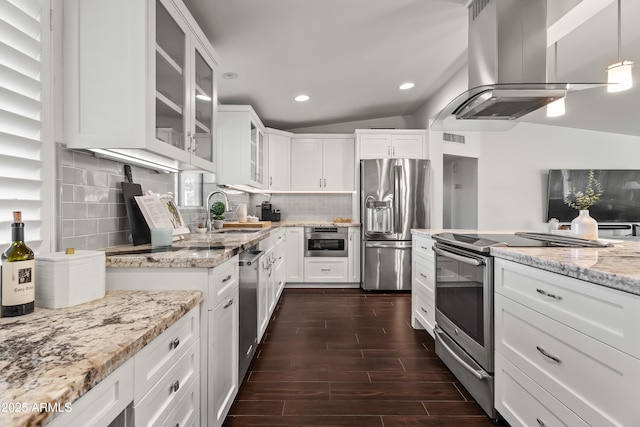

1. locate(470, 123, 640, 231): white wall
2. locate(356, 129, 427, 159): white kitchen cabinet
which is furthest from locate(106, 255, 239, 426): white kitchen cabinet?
locate(470, 123, 640, 231): white wall

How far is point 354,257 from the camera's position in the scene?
4.59 meters

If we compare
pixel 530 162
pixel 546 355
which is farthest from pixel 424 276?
pixel 530 162

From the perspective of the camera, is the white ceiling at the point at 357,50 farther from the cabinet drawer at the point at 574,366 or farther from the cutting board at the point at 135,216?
the cabinet drawer at the point at 574,366

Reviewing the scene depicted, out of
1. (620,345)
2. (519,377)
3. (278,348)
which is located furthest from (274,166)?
(620,345)

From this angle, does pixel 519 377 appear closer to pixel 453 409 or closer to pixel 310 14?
pixel 453 409

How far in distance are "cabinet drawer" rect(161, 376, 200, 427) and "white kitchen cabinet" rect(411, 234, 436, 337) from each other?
1.86m

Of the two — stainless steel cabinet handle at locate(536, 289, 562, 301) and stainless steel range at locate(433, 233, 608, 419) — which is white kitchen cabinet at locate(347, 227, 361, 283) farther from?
stainless steel cabinet handle at locate(536, 289, 562, 301)

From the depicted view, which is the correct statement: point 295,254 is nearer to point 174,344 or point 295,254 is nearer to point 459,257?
point 459,257

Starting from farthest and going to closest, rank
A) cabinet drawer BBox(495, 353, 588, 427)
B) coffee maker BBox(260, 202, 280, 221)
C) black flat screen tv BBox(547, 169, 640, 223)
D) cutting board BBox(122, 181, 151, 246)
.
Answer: black flat screen tv BBox(547, 169, 640, 223), coffee maker BBox(260, 202, 280, 221), cutting board BBox(122, 181, 151, 246), cabinet drawer BBox(495, 353, 588, 427)

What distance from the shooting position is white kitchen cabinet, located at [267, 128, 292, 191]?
4699 mm

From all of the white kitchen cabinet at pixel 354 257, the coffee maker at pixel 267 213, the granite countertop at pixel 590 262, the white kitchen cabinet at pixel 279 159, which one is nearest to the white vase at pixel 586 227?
the granite countertop at pixel 590 262

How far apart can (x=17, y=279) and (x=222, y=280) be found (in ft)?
2.49

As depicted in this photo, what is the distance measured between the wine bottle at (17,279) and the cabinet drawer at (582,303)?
68.8 inches

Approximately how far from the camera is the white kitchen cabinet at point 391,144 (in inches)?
182
